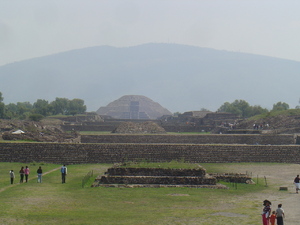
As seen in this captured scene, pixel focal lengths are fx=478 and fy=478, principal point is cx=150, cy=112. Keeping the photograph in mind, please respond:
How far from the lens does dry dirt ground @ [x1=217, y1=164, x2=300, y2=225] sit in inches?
740

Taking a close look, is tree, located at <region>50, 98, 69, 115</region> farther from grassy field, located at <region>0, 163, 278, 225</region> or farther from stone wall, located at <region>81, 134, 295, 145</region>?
grassy field, located at <region>0, 163, 278, 225</region>

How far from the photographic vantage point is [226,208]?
19.4 meters

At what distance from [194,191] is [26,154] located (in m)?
17.8

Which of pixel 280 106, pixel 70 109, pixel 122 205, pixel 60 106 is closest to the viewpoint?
pixel 122 205

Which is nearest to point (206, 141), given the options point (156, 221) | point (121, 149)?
point (121, 149)

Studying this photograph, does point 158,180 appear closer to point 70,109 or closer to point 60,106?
point 60,106

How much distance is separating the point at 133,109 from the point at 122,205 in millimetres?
147764

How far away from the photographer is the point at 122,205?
64.8ft

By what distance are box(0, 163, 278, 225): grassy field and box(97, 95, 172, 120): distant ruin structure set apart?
132m

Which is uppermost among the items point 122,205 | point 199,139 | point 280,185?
point 199,139

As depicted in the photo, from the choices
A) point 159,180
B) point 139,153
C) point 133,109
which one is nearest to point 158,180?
point 159,180

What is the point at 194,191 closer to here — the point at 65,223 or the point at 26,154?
the point at 65,223

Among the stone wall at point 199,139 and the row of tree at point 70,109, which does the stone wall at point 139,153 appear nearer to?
the stone wall at point 199,139

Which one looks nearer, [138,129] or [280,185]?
[280,185]
